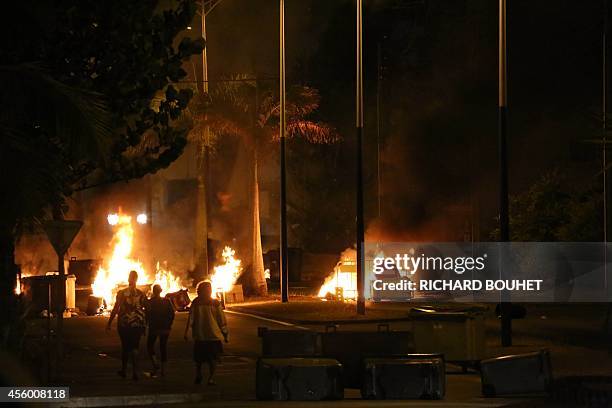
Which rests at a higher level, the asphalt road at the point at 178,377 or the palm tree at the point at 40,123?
the palm tree at the point at 40,123

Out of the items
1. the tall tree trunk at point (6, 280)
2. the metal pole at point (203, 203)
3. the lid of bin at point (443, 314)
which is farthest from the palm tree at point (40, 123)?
the metal pole at point (203, 203)

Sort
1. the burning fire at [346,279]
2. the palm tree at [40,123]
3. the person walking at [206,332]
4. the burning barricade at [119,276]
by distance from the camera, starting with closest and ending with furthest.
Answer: the palm tree at [40,123], the person walking at [206,332], the burning barricade at [119,276], the burning fire at [346,279]

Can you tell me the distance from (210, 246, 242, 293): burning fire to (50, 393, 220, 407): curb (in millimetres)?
21755

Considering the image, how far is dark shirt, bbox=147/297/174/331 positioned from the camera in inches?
684

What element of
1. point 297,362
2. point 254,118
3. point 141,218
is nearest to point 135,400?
point 297,362

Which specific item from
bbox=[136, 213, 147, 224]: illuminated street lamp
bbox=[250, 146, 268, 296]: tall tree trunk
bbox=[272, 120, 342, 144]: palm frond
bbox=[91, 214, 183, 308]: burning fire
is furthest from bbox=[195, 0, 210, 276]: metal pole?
bbox=[136, 213, 147, 224]: illuminated street lamp

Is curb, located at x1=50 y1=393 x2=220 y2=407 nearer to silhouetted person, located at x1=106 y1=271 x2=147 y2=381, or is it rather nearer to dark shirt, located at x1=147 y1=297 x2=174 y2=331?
silhouetted person, located at x1=106 y1=271 x2=147 y2=381

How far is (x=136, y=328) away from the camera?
17.0m

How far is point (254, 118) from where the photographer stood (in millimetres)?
41844

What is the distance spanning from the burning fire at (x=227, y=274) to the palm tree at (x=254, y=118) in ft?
2.69

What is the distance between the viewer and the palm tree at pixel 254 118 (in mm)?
41156

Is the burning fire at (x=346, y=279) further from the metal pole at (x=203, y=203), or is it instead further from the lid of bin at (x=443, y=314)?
the lid of bin at (x=443, y=314)

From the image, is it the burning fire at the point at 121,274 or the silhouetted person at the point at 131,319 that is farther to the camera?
the burning fire at the point at 121,274

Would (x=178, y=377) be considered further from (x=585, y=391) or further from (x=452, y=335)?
(x=585, y=391)
